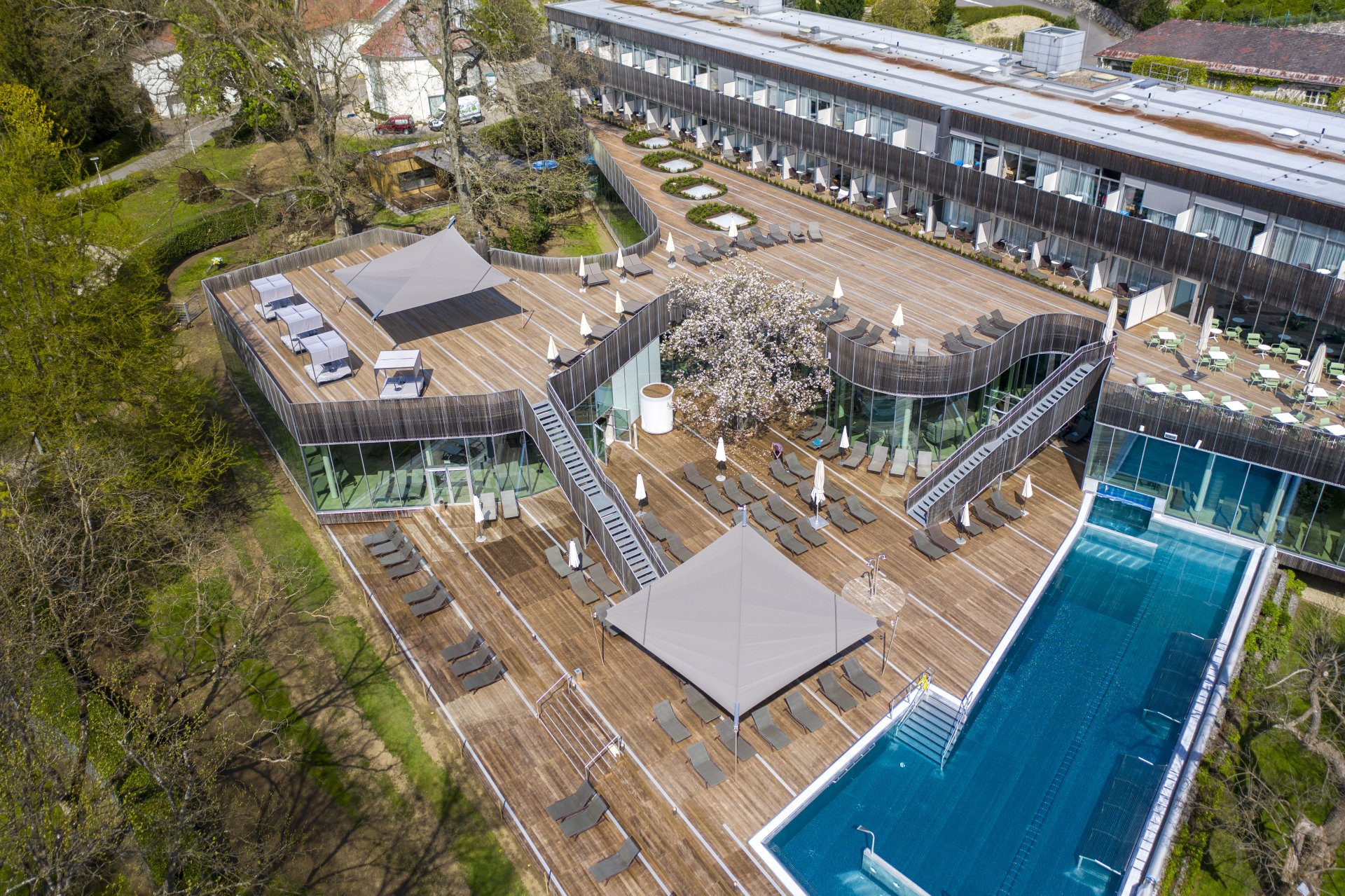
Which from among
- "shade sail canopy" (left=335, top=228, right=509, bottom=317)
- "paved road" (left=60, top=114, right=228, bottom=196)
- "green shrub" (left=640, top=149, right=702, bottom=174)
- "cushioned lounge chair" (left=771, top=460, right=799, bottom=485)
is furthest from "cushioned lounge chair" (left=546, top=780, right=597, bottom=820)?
"paved road" (left=60, top=114, right=228, bottom=196)

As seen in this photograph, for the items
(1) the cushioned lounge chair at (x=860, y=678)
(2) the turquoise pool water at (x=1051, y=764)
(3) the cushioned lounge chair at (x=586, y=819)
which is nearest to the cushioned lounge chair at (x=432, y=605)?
(3) the cushioned lounge chair at (x=586, y=819)

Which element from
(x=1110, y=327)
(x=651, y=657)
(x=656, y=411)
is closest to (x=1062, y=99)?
(x=1110, y=327)

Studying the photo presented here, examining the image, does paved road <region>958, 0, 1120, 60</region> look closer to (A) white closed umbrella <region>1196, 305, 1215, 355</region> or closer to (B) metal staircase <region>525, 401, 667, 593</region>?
(A) white closed umbrella <region>1196, 305, 1215, 355</region>

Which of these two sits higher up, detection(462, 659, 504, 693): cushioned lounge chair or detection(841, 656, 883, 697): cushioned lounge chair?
detection(841, 656, 883, 697): cushioned lounge chair

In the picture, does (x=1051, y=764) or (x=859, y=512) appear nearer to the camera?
(x=1051, y=764)

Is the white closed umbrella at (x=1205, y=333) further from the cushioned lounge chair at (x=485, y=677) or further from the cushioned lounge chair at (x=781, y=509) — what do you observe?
the cushioned lounge chair at (x=485, y=677)

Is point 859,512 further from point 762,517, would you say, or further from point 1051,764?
point 1051,764
